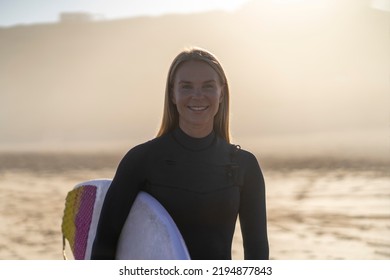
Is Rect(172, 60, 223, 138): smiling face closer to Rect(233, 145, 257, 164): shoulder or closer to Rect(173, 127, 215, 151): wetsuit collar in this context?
Rect(173, 127, 215, 151): wetsuit collar

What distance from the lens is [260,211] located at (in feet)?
7.04

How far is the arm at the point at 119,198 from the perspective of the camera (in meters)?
1.94

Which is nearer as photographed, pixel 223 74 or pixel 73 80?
pixel 223 74

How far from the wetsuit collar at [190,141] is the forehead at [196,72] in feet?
0.68

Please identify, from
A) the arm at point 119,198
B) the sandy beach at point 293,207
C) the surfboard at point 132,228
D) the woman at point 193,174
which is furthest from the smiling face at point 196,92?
the sandy beach at point 293,207

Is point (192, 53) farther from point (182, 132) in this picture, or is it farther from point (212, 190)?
point (212, 190)

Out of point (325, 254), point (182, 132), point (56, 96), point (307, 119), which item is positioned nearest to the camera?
point (182, 132)

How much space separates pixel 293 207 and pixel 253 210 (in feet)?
19.4

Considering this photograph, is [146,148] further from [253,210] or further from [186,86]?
[253,210]

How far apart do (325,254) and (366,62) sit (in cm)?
2860

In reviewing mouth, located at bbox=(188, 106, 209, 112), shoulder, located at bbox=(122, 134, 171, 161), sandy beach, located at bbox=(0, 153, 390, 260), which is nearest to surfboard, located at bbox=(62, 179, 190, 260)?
shoulder, located at bbox=(122, 134, 171, 161)

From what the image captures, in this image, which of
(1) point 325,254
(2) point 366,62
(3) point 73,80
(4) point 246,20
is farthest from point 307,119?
(1) point 325,254

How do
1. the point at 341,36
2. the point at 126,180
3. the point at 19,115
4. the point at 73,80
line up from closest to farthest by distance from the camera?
1. the point at 126,180
2. the point at 19,115
3. the point at 73,80
4. the point at 341,36

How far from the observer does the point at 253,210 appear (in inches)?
84.0
